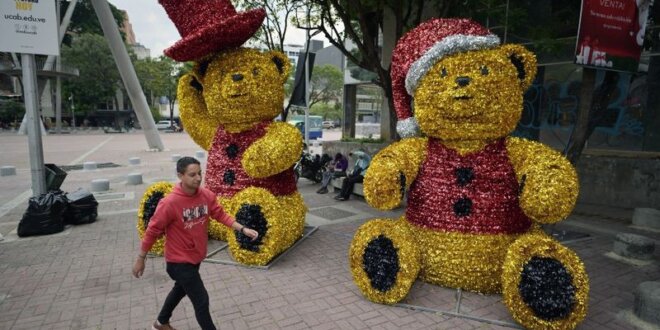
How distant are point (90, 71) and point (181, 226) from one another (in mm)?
41108

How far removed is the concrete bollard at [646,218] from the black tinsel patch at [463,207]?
496 centimetres

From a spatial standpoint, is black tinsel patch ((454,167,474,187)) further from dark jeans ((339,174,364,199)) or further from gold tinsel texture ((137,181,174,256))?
dark jeans ((339,174,364,199))

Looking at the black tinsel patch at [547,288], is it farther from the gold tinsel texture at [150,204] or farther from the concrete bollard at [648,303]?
the gold tinsel texture at [150,204]

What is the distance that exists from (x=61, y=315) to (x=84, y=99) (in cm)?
4280

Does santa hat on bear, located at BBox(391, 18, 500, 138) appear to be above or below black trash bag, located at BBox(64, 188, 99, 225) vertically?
above

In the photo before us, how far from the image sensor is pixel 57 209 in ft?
20.8

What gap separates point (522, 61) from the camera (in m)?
3.70

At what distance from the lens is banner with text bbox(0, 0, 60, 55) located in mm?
5832

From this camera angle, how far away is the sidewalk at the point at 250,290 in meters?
3.57

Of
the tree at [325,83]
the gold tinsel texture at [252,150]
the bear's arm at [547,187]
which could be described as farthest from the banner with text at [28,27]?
the tree at [325,83]

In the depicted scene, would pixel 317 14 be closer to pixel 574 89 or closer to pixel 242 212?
pixel 574 89

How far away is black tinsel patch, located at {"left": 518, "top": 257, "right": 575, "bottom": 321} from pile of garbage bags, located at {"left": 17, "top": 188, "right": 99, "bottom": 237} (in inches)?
261

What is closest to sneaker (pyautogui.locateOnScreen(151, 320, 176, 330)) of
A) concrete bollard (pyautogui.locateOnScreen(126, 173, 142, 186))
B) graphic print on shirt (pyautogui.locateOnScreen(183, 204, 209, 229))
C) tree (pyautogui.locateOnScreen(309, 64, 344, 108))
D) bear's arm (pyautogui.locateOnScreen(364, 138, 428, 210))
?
graphic print on shirt (pyautogui.locateOnScreen(183, 204, 209, 229))

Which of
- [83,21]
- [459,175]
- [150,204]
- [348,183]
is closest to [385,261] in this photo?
[459,175]
